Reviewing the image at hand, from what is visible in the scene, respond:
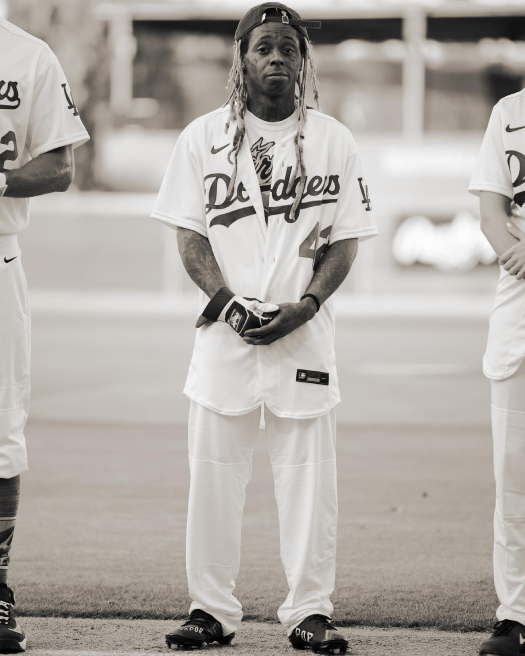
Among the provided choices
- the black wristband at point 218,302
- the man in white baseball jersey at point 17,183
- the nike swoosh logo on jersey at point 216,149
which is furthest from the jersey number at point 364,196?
the man in white baseball jersey at point 17,183

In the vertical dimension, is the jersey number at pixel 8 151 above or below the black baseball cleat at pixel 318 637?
above

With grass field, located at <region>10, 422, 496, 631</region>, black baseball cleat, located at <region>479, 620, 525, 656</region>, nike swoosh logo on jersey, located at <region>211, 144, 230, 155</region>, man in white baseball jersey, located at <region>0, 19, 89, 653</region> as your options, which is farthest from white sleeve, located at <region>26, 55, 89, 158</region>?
black baseball cleat, located at <region>479, 620, 525, 656</region>

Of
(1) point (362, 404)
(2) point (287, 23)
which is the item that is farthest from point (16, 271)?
(1) point (362, 404)

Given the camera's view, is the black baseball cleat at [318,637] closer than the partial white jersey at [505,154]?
Yes

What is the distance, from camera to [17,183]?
3838 mm

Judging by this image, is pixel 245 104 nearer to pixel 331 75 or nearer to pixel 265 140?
pixel 265 140

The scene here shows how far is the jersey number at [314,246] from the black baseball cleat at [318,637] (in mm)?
1341

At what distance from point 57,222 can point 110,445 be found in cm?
1658

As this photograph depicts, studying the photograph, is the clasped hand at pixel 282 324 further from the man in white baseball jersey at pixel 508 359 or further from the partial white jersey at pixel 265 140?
the man in white baseball jersey at pixel 508 359

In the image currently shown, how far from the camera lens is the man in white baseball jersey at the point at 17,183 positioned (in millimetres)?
3881

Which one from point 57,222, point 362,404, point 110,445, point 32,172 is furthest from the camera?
point 57,222

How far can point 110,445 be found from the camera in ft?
28.1

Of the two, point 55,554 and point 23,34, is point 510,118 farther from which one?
point 55,554

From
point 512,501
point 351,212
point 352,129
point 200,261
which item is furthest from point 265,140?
point 352,129
